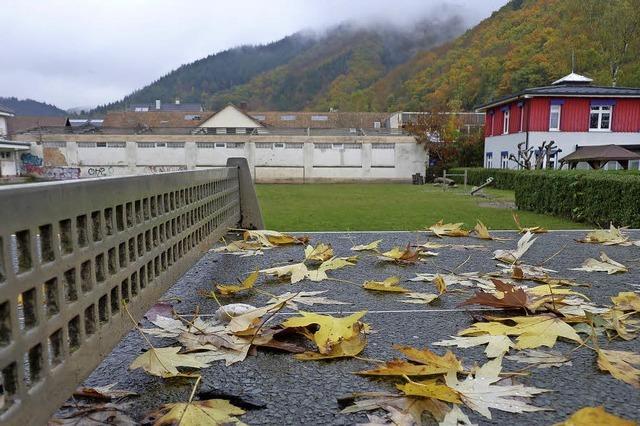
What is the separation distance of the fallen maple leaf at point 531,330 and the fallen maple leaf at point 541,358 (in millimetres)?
42

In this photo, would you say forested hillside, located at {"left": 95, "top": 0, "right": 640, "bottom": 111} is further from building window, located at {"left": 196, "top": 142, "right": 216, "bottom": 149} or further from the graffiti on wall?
the graffiti on wall

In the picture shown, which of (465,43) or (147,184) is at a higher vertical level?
(465,43)

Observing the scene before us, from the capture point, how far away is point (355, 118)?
192ft

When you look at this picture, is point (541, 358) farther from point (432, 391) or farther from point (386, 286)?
point (386, 286)

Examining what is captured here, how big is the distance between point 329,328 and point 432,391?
0.68 metres

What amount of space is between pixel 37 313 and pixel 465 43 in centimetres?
→ 7014

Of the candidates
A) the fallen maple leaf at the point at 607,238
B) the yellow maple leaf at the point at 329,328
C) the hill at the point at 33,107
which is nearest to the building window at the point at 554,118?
the fallen maple leaf at the point at 607,238

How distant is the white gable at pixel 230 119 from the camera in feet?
168

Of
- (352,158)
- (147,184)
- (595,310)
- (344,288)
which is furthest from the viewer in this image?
(352,158)

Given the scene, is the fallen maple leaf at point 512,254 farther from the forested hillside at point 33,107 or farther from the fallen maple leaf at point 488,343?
the forested hillside at point 33,107

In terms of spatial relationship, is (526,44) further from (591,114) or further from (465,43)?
(591,114)

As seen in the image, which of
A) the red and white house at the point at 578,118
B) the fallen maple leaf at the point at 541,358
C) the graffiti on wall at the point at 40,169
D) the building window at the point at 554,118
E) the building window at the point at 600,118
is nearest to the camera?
the fallen maple leaf at the point at 541,358

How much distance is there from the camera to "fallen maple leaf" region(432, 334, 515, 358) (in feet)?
6.79

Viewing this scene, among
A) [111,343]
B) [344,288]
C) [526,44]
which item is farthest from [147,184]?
[526,44]
